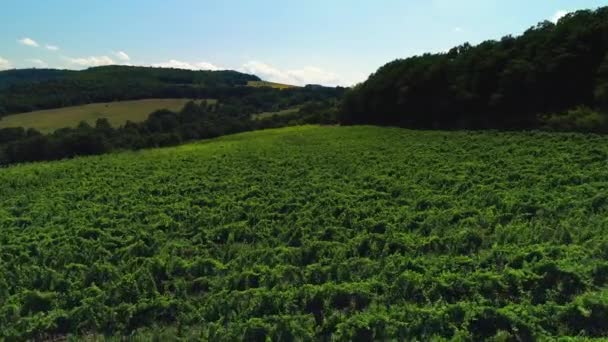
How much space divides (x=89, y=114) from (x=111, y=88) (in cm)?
2689

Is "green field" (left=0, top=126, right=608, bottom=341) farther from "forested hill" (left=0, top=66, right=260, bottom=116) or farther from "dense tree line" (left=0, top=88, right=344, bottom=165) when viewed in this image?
"forested hill" (left=0, top=66, right=260, bottom=116)

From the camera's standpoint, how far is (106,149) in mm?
72125

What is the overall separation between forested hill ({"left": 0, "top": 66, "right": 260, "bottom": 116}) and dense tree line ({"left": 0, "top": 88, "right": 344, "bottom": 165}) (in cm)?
1860

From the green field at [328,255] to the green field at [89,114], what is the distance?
240ft

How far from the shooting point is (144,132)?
289 feet

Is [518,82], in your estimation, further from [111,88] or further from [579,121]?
[111,88]

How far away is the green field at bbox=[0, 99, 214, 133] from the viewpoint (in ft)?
297

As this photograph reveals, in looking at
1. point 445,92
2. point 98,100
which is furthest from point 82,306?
point 98,100

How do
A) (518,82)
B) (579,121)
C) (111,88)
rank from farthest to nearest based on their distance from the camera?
(111,88), (518,82), (579,121)

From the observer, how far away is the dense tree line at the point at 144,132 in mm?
69750

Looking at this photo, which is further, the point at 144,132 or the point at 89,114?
the point at 89,114

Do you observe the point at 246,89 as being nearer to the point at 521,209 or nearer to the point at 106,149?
the point at 106,149

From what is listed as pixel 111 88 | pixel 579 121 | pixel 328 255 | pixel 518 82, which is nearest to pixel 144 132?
pixel 111 88

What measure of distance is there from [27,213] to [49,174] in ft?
52.5
